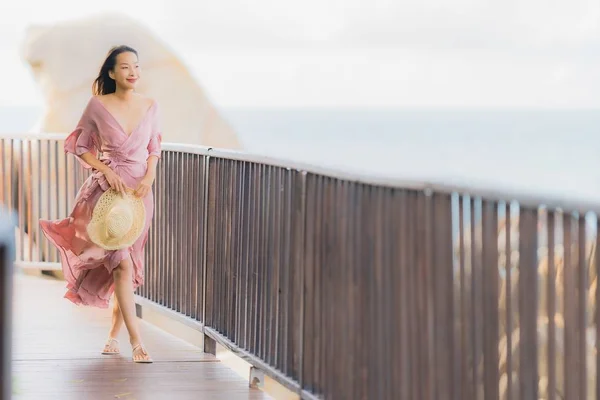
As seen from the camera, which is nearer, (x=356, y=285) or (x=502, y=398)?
(x=502, y=398)

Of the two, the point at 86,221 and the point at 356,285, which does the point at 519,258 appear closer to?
the point at 356,285

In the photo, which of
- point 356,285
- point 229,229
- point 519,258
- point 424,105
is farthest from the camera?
point 424,105

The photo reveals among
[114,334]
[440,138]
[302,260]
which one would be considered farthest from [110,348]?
[440,138]

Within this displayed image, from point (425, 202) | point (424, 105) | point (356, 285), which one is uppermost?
point (424, 105)

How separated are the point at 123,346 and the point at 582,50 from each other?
56347 millimetres

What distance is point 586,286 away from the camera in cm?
370

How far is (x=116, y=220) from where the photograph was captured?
711 centimetres

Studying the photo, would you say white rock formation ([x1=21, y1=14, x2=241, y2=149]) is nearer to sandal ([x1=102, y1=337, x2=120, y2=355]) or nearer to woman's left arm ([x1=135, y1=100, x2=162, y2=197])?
sandal ([x1=102, y1=337, x2=120, y2=355])

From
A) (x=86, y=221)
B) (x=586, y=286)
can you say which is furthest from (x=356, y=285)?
(x=86, y=221)

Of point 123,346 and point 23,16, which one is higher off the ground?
point 23,16

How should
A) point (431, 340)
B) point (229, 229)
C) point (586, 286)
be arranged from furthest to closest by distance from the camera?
point (229, 229)
point (431, 340)
point (586, 286)

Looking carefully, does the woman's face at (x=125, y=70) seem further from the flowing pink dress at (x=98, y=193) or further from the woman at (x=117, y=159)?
the flowing pink dress at (x=98, y=193)

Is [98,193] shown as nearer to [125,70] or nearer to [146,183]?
[146,183]

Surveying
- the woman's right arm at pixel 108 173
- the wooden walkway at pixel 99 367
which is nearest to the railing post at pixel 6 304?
the wooden walkway at pixel 99 367
